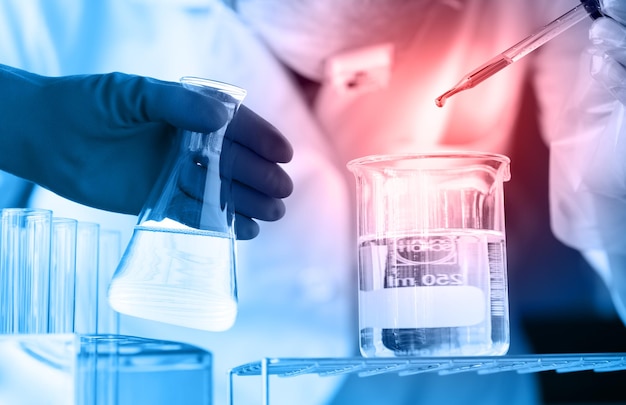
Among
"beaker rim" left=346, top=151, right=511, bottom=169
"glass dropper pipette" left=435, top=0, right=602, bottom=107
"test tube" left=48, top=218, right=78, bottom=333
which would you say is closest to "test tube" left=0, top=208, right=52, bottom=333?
"test tube" left=48, top=218, right=78, bottom=333

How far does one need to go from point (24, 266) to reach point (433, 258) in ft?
2.51

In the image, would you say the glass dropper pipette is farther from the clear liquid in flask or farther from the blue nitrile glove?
the clear liquid in flask

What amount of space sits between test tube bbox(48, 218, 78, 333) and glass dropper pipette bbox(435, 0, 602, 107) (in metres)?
0.76

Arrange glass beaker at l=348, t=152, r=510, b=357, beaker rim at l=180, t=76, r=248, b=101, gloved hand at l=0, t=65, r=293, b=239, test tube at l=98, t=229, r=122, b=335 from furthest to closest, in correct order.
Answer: test tube at l=98, t=229, r=122, b=335
gloved hand at l=0, t=65, r=293, b=239
beaker rim at l=180, t=76, r=248, b=101
glass beaker at l=348, t=152, r=510, b=357

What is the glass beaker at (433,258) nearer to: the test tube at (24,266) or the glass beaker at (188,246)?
the glass beaker at (188,246)

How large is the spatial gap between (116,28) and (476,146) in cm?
84

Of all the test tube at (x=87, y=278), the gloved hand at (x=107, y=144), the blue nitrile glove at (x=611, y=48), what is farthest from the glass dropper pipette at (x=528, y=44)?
the test tube at (x=87, y=278)

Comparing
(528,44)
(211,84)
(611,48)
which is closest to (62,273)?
(211,84)

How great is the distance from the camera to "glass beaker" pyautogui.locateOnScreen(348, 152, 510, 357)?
4.21 ft

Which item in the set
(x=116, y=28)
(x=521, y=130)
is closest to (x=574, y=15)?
(x=521, y=130)

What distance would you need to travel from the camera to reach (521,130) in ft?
5.48

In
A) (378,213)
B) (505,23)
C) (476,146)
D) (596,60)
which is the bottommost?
(378,213)

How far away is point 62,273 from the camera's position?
155 cm

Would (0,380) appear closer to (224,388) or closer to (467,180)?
(224,388)
